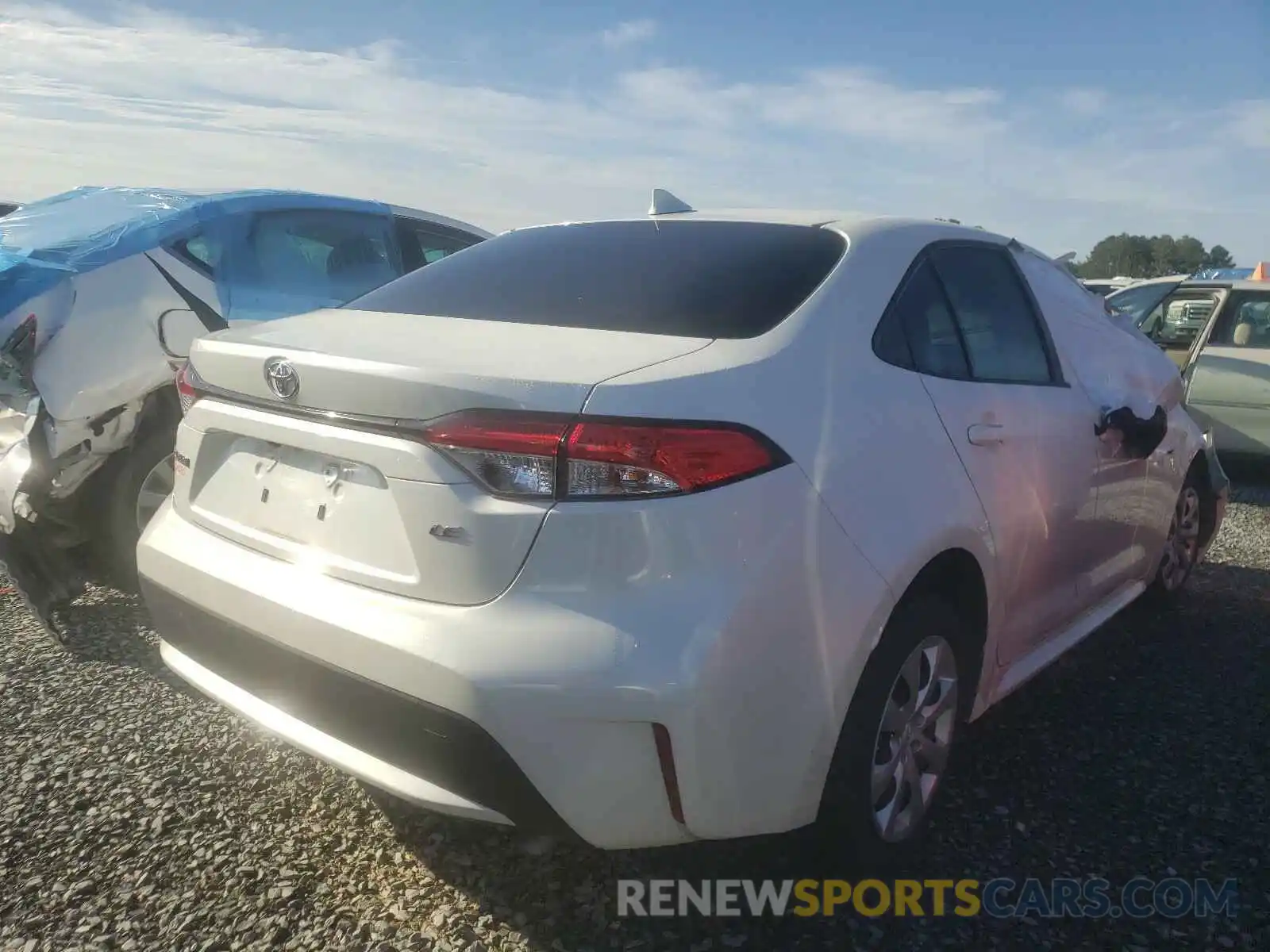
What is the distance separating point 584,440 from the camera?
6.02 ft

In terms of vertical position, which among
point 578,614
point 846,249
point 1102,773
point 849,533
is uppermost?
point 846,249

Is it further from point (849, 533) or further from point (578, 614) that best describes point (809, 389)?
point (578, 614)

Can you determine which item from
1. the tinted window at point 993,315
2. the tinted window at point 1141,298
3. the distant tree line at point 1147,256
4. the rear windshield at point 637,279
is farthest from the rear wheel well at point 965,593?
the distant tree line at point 1147,256

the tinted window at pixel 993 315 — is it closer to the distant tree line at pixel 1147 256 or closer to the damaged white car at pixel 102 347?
the damaged white car at pixel 102 347

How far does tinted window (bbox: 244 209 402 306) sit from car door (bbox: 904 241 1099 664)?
2.86 m

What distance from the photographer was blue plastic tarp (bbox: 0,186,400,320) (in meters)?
4.09

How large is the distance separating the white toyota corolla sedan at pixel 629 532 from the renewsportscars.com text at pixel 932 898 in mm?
144

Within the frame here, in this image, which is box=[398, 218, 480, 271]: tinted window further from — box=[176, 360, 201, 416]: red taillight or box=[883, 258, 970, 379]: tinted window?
box=[883, 258, 970, 379]: tinted window

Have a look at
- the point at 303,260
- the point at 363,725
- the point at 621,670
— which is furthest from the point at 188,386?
the point at 303,260

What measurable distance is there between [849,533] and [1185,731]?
2.08m

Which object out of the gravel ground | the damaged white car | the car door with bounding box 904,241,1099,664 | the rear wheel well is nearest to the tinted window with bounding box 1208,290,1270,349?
the gravel ground

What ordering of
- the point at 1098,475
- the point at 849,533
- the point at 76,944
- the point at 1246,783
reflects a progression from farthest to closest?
the point at 1098,475 < the point at 1246,783 < the point at 76,944 < the point at 849,533

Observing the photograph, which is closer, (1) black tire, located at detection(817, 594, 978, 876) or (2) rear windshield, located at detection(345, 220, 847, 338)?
(1) black tire, located at detection(817, 594, 978, 876)

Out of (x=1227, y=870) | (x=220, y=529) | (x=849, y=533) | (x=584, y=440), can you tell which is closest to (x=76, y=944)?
(x=220, y=529)
